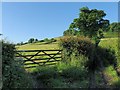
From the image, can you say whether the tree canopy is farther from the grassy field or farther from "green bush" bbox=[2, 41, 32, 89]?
"green bush" bbox=[2, 41, 32, 89]

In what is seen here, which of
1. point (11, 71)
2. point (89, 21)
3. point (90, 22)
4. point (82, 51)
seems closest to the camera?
point (11, 71)

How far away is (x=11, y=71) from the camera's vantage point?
8.12 metres

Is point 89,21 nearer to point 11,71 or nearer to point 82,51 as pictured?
point 82,51

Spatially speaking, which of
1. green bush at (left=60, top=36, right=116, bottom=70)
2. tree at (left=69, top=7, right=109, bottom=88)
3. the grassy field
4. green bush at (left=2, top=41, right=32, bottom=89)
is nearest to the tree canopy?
tree at (left=69, top=7, right=109, bottom=88)

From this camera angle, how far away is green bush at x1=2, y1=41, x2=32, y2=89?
26.2ft

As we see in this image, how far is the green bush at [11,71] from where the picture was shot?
7.97 m

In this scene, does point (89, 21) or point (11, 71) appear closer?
point (11, 71)

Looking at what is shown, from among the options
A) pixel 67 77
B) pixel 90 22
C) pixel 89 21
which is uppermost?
pixel 89 21

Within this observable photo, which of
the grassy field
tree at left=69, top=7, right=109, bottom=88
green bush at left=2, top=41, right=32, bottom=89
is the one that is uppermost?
tree at left=69, top=7, right=109, bottom=88

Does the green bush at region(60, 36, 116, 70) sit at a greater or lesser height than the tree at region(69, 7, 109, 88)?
lesser

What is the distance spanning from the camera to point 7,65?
811cm

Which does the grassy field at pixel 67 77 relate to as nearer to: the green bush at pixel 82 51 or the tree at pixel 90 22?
the green bush at pixel 82 51

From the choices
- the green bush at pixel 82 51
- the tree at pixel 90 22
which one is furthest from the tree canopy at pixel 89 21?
the green bush at pixel 82 51

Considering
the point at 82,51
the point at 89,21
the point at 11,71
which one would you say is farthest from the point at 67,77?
the point at 89,21
